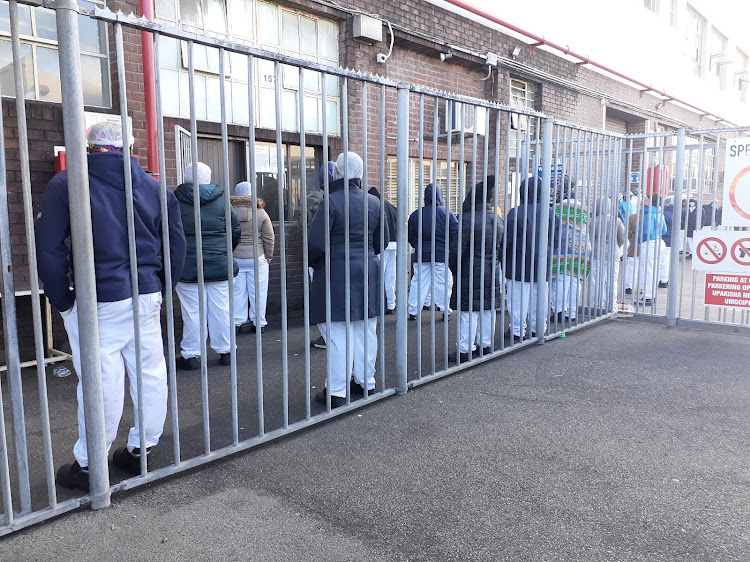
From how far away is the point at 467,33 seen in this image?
33.6 feet

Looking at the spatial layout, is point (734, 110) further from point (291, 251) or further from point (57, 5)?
point (57, 5)

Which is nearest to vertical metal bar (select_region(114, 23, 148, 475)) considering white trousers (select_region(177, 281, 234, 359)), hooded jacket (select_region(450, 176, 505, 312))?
white trousers (select_region(177, 281, 234, 359))

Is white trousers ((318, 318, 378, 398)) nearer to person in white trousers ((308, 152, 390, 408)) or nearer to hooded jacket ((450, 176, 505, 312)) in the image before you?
person in white trousers ((308, 152, 390, 408))

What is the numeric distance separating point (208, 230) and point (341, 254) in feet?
5.08

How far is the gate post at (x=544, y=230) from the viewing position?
6.26 m

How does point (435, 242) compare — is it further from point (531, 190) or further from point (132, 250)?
point (132, 250)

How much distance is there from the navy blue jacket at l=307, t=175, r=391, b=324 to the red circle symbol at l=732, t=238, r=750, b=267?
14.9 feet

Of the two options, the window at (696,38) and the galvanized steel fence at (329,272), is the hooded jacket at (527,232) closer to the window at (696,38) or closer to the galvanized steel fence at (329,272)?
the galvanized steel fence at (329,272)

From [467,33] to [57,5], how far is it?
8.58 m

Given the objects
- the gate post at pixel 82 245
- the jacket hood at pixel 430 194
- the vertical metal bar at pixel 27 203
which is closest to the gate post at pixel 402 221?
the jacket hood at pixel 430 194

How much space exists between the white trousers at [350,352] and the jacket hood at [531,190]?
7.19 feet

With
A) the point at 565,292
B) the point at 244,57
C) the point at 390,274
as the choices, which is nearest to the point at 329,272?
the point at 565,292

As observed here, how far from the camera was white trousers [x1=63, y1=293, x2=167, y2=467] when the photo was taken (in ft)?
10.3

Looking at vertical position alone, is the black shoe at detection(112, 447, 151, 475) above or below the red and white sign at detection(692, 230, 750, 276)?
below
